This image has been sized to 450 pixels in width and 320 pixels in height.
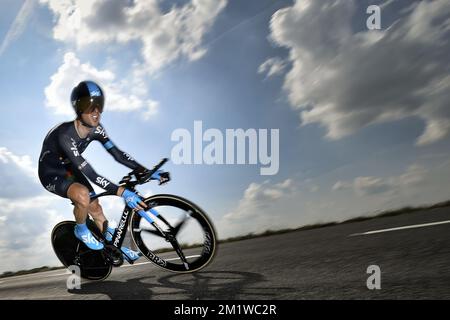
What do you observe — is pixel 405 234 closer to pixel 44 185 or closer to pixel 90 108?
pixel 90 108

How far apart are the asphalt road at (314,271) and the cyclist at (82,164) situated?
75 cm

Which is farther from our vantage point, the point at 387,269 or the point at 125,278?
the point at 125,278

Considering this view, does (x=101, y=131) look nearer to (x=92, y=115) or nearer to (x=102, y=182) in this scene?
(x=92, y=115)

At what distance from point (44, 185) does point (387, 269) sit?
12.8 feet

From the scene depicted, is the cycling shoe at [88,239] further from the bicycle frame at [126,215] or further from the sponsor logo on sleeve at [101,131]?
the sponsor logo on sleeve at [101,131]

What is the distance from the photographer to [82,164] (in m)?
3.89

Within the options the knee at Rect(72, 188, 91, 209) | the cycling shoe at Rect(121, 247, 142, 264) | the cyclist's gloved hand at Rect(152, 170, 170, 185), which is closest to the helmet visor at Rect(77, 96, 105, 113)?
the knee at Rect(72, 188, 91, 209)

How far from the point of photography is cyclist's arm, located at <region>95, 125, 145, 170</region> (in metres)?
4.31

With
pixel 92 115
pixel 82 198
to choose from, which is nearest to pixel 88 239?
pixel 82 198

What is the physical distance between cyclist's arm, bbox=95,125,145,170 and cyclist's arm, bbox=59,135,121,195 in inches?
16.2

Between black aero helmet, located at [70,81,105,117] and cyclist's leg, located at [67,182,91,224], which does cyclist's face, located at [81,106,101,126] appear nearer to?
black aero helmet, located at [70,81,105,117]
